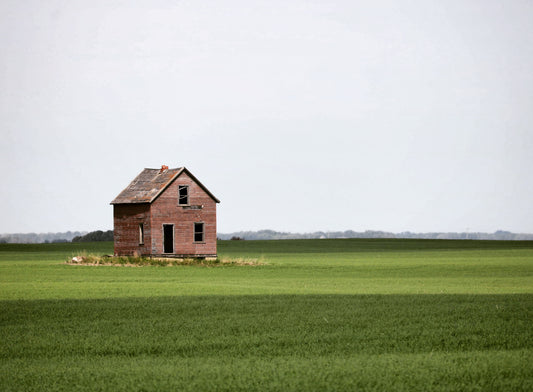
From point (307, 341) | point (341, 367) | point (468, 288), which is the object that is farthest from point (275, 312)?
point (468, 288)

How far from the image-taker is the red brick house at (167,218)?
171 feet

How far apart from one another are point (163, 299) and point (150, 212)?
2986 cm

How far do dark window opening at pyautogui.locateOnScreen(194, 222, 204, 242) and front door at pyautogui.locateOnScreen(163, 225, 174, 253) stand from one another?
1.60m

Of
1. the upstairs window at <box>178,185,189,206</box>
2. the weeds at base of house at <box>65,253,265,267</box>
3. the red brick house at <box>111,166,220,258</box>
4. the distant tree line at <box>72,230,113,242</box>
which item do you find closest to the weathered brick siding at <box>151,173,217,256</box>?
the red brick house at <box>111,166,220,258</box>

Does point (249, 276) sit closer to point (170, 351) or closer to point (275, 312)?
point (275, 312)

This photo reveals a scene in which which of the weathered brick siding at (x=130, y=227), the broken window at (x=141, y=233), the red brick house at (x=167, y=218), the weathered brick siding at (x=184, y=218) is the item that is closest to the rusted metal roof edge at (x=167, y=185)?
the red brick house at (x=167, y=218)

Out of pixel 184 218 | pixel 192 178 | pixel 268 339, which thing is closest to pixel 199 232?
pixel 184 218

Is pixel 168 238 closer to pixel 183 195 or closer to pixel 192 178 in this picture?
pixel 183 195

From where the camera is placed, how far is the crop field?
11008mm

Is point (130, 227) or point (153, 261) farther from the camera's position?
point (130, 227)

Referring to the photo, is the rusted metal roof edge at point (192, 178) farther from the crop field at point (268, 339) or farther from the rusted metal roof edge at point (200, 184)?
the crop field at point (268, 339)

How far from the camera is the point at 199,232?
53.5 m

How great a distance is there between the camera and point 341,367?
11.7 metres

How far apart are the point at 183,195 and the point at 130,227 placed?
13.9 ft
